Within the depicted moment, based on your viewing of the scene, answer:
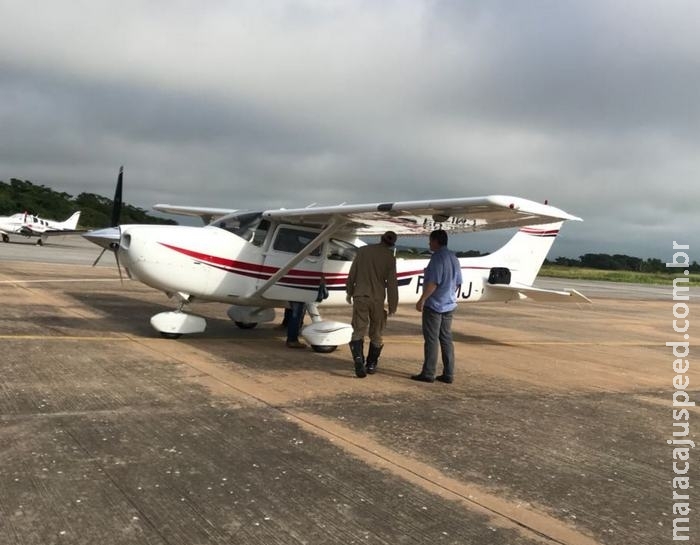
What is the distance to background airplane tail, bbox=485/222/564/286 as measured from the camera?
1129 centimetres

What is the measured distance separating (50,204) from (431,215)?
3401 inches

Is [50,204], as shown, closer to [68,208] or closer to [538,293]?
[68,208]

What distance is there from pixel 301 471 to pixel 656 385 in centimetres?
561

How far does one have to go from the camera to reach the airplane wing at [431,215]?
6309 mm

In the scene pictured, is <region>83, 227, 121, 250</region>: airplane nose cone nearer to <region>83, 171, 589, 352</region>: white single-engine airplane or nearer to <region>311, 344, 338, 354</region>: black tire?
<region>83, 171, 589, 352</region>: white single-engine airplane

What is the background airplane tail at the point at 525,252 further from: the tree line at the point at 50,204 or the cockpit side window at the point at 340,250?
the tree line at the point at 50,204

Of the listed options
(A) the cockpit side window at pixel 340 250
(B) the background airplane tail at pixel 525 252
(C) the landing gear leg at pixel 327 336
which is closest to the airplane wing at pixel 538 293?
(B) the background airplane tail at pixel 525 252

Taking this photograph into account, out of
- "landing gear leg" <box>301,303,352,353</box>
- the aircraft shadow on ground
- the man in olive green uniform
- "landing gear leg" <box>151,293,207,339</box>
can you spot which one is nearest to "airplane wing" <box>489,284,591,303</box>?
the aircraft shadow on ground

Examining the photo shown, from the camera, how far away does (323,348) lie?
26.2 ft

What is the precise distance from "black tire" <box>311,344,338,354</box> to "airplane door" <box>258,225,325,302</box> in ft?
3.63

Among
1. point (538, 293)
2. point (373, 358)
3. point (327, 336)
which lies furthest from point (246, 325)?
point (538, 293)

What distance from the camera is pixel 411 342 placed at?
32.2 ft

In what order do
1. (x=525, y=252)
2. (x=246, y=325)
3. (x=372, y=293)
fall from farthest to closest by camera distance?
(x=525, y=252), (x=246, y=325), (x=372, y=293)

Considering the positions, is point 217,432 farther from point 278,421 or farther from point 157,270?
point 157,270
